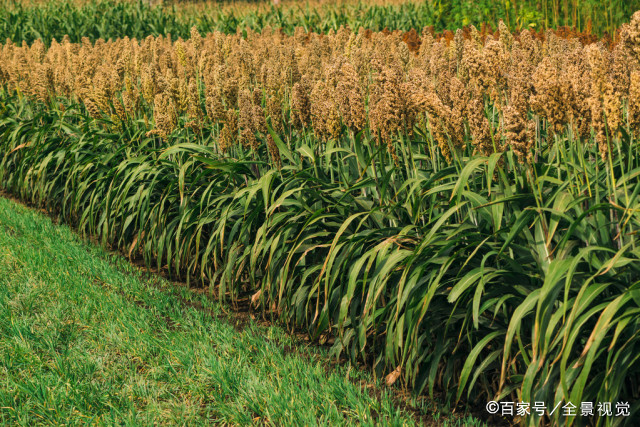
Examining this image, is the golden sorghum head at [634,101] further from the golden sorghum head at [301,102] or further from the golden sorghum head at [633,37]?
the golden sorghum head at [301,102]

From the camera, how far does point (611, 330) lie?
3.05 metres

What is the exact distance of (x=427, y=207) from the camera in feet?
13.9

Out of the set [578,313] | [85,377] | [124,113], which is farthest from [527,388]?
[124,113]

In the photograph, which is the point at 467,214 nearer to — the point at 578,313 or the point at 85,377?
the point at 578,313

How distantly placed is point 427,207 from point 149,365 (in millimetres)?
2025

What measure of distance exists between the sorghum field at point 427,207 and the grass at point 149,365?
10.7 inches

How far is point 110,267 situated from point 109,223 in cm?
79

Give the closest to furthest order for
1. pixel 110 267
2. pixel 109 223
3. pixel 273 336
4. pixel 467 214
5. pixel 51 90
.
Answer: pixel 467 214 < pixel 273 336 < pixel 110 267 < pixel 109 223 < pixel 51 90

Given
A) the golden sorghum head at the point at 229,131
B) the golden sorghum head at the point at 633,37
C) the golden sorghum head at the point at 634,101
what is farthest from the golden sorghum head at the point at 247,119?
the golden sorghum head at the point at 634,101

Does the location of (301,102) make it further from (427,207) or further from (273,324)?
(273,324)

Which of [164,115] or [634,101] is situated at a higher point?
[634,101]

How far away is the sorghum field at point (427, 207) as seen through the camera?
3.11m

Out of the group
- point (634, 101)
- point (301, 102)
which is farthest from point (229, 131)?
point (634, 101)

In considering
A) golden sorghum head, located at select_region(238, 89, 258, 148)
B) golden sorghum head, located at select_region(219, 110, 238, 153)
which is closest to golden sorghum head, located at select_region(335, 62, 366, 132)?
golden sorghum head, located at select_region(238, 89, 258, 148)
